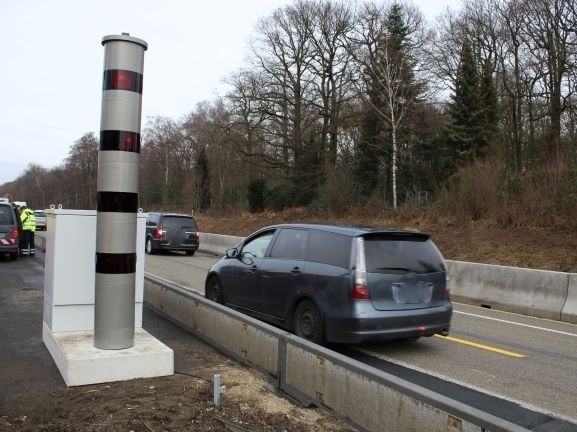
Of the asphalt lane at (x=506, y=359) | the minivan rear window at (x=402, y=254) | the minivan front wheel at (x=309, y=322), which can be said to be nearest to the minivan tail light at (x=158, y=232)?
the asphalt lane at (x=506, y=359)

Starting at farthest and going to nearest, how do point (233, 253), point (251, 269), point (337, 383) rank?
point (233, 253), point (251, 269), point (337, 383)

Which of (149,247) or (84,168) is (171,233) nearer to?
(149,247)

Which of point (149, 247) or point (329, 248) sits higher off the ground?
point (329, 248)

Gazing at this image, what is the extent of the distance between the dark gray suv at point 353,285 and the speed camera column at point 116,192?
2.37 m

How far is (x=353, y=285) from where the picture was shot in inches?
248

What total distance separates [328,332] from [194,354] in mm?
1543

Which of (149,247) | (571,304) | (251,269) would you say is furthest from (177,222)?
(571,304)

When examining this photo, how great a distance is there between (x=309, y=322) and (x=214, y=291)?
2724 mm

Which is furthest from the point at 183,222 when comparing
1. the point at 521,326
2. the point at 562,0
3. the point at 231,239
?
the point at 562,0

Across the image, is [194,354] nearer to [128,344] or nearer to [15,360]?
[128,344]

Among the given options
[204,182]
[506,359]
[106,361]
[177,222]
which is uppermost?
[204,182]

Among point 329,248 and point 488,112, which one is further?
point 488,112

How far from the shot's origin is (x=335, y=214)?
1099 inches

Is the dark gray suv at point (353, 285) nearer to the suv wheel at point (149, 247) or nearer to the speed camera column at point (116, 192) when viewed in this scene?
the speed camera column at point (116, 192)
